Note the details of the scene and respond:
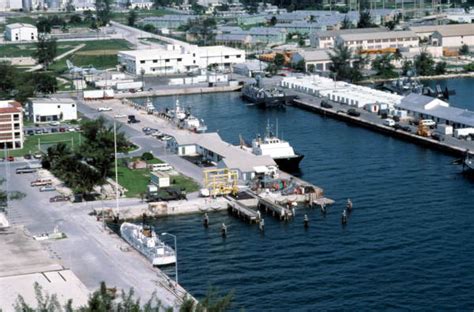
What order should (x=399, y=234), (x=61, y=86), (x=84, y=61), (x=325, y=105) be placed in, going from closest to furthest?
(x=399, y=234)
(x=325, y=105)
(x=61, y=86)
(x=84, y=61)

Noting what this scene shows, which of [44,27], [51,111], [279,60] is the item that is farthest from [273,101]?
[44,27]

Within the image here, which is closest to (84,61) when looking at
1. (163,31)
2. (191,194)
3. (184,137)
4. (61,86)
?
(61,86)

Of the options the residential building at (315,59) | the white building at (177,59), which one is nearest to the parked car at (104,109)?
the white building at (177,59)

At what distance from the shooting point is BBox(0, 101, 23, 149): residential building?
99.1 ft

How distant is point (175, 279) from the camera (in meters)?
18.1

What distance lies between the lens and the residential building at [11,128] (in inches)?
1189

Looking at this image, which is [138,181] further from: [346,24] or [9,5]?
[9,5]

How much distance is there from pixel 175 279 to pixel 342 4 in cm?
6840

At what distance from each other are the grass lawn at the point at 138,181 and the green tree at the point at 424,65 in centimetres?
2292

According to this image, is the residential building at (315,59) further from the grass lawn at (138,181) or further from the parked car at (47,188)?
the parked car at (47,188)

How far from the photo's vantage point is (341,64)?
1797 inches

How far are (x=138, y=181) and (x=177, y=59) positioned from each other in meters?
25.0

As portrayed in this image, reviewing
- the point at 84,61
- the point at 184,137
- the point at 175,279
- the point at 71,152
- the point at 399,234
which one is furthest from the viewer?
the point at 84,61

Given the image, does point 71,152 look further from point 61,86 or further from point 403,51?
point 403,51
